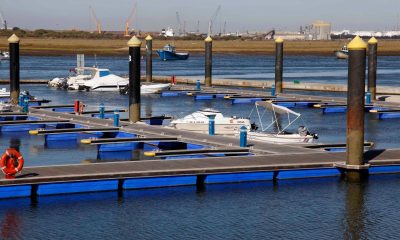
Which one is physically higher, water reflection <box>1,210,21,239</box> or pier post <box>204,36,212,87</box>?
pier post <box>204,36,212,87</box>

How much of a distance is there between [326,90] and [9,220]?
179 feet

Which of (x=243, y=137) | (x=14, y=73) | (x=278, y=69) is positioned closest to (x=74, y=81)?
(x=278, y=69)

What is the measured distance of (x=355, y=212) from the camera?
1145 inches

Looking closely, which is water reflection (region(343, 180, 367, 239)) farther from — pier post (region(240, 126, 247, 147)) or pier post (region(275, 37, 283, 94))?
pier post (region(275, 37, 283, 94))

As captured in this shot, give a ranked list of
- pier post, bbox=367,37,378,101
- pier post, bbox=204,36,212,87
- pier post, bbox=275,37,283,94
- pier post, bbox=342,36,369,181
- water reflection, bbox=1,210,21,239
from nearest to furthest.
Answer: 1. water reflection, bbox=1,210,21,239
2. pier post, bbox=342,36,369,181
3. pier post, bbox=367,37,378,101
4. pier post, bbox=275,37,283,94
5. pier post, bbox=204,36,212,87

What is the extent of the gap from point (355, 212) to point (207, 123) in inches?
610

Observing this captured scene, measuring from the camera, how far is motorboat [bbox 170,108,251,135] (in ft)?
142

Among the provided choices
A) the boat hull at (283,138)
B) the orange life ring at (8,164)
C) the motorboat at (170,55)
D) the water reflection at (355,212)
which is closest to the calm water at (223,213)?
the water reflection at (355,212)

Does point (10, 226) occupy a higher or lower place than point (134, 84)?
lower

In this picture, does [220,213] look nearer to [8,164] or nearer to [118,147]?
[8,164]

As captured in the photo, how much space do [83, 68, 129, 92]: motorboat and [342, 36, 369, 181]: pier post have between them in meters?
44.3

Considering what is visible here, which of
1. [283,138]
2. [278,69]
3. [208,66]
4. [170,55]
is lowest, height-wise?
[283,138]

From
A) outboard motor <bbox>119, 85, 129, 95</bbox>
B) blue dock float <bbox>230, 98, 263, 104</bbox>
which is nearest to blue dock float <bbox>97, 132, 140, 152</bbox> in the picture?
blue dock float <bbox>230, 98, 263, 104</bbox>

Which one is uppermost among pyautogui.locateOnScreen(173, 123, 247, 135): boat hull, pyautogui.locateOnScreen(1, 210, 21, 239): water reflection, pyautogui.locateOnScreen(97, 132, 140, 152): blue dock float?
pyautogui.locateOnScreen(173, 123, 247, 135): boat hull
